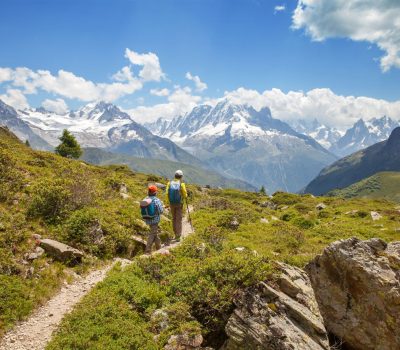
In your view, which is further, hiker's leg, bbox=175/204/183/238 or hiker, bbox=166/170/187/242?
hiker's leg, bbox=175/204/183/238

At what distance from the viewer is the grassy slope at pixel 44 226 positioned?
45.3 ft

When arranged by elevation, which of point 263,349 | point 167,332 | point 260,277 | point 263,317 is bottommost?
point 167,332

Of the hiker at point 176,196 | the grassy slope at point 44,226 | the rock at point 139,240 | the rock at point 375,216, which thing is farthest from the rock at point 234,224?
the rock at point 375,216

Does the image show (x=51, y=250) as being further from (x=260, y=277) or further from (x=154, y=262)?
(x=260, y=277)

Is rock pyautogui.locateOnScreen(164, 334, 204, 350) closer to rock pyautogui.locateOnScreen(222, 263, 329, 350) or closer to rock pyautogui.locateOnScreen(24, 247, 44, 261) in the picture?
rock pyautogui.locateOnScreen(222, 263, 329, 350)

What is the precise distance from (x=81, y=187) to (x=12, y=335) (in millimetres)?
12228

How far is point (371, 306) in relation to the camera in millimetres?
12938

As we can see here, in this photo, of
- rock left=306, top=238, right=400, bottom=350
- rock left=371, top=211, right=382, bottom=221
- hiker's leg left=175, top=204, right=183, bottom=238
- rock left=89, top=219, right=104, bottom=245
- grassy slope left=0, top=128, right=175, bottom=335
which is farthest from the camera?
rock left=371, top=211, right=382, bottom=221

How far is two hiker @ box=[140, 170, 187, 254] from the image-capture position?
65.7 ft

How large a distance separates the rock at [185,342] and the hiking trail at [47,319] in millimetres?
4072

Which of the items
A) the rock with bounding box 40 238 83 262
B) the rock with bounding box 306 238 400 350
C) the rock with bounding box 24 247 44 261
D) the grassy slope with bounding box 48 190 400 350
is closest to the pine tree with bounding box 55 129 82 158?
the grassy slope with bounding box 48 190 400 350

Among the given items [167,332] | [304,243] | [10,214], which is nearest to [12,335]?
[167,332]

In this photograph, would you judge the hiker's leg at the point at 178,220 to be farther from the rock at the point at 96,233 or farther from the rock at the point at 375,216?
the rock at the point at 375,216

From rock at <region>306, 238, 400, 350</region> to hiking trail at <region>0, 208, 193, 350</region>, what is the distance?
377 inches
